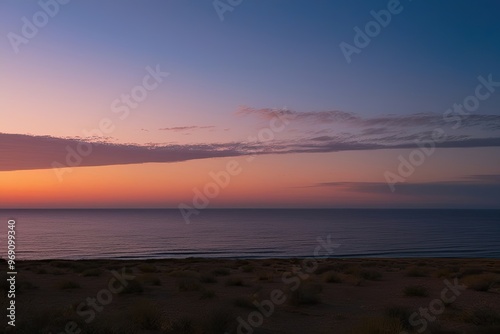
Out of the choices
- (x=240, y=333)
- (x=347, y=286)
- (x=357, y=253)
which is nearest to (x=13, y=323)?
(x=240, y=333)

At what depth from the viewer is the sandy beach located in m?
9.71

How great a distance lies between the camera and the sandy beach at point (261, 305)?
382 inches

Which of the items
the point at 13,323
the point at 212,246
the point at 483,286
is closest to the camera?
the point at 13,323

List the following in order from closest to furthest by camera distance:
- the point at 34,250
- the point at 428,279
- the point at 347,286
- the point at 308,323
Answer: the point at 308,323, the point at 347,286, the point at 428,279, the point at 34,250

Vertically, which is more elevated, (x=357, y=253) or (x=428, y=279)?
(x=357, y=253)

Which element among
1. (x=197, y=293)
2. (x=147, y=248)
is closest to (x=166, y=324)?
(x=197, y=293)

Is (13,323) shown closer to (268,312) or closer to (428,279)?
(268,312)

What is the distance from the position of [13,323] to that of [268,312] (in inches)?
256

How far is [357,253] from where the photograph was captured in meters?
58.4

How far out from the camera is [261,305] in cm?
1320

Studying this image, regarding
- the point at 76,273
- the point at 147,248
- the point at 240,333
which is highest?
the point at 147,248

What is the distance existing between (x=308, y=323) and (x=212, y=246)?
5828 centimetres

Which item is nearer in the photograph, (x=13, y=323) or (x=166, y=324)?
(x=13, y=323)

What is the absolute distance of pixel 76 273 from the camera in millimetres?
22531
